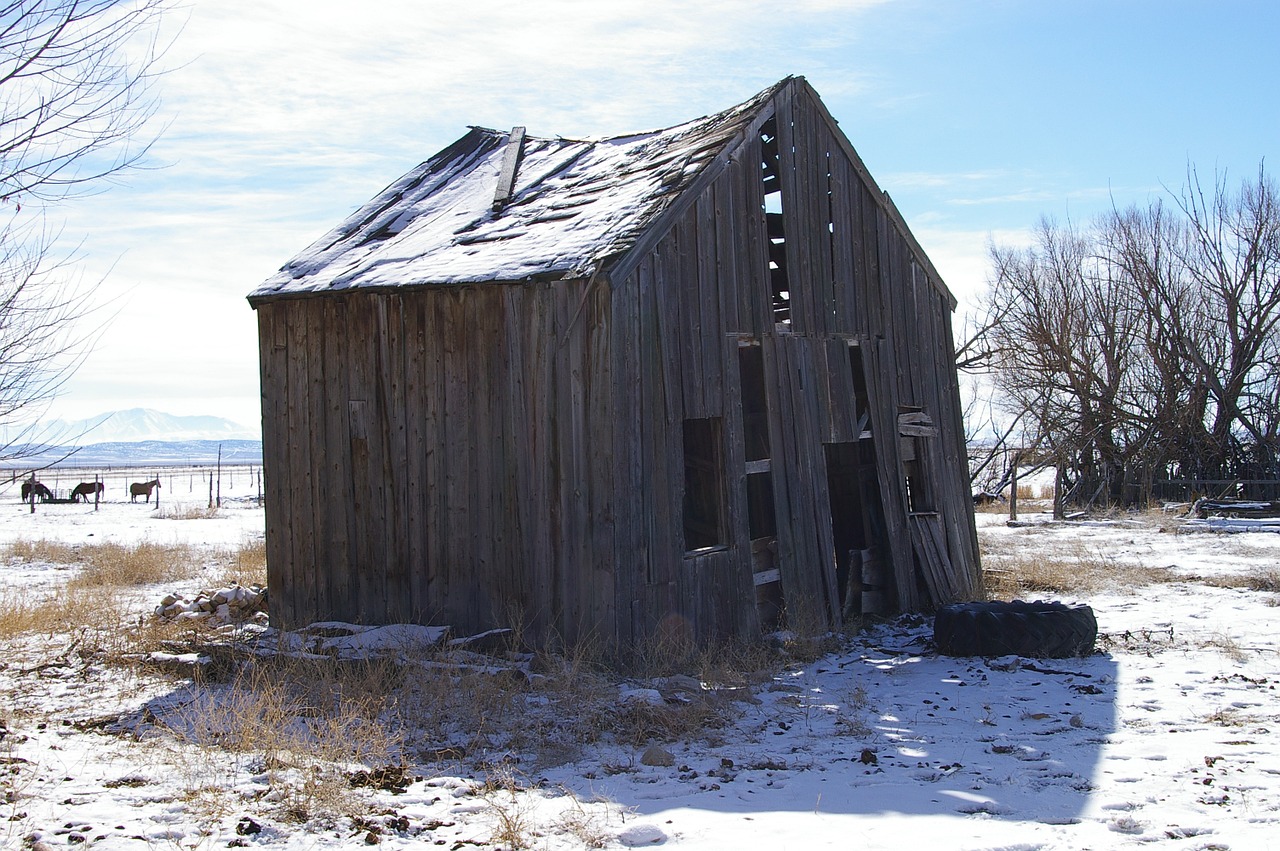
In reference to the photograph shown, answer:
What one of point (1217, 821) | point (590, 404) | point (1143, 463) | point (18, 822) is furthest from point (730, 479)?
point (1143, 463)

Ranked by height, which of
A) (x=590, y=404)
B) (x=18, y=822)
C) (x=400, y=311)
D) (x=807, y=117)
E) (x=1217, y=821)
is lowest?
(x=1217, y=821)

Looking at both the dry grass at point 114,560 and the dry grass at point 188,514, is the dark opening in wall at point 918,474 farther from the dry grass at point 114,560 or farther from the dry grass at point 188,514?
the dry grass at point 188,514

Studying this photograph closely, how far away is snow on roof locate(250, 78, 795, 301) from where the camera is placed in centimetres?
934

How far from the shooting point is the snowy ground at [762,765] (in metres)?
5.05

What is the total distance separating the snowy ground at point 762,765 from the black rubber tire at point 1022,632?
189 millimetres

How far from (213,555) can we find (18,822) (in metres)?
14.4

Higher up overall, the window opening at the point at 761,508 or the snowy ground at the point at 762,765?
the window opening at the point at 761,508

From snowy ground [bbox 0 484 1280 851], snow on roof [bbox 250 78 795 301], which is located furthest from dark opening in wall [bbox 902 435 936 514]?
snow on roof [bbox 250 78 795 301]

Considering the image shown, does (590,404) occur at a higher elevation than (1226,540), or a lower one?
higher

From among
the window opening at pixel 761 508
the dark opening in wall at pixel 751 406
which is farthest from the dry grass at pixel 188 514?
the window opening at pixel 761 508

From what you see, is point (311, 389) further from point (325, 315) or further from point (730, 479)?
point (730, 479)

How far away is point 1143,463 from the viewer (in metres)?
27.7

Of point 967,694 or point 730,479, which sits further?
point 730,479

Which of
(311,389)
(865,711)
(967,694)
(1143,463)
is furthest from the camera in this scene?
(1143,463)
